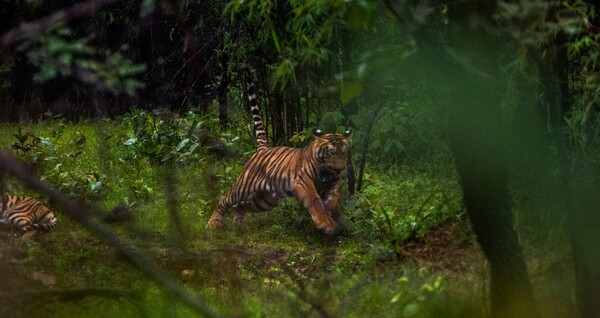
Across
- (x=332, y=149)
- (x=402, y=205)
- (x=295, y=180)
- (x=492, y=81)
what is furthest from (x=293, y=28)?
(x=492, y=81)

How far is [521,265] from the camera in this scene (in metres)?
3.25

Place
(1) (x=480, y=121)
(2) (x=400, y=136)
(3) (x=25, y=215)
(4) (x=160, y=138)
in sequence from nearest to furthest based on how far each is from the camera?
(1) (x=480, y=121) < (3) (x=25, y=215) < (2) (x=400, y=136) < (4) (x=160, y=138)

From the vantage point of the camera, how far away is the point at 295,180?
8.40 meters

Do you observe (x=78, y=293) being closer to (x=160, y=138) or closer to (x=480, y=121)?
(x=480, y=121)

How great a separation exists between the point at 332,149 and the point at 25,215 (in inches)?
102

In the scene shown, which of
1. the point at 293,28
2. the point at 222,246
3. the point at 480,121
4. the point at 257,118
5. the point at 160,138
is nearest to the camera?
the point at 480,121

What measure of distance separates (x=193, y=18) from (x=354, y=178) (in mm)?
2513

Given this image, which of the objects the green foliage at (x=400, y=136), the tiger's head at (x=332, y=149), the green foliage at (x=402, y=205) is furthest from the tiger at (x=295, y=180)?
the green foliage at (x=400, y=136)

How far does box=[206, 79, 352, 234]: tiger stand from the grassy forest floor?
0.13 meters

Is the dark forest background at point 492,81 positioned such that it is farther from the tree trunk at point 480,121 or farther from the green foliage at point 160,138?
the green foliage at point 160,138

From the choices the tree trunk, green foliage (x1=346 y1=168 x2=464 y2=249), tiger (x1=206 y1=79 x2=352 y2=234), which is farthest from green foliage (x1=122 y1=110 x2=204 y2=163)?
the tree trunk

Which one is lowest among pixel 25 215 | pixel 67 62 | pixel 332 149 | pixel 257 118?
pixel 25 215

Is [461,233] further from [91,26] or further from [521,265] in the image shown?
[91,26]

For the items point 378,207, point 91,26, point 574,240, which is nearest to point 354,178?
point 378,207
